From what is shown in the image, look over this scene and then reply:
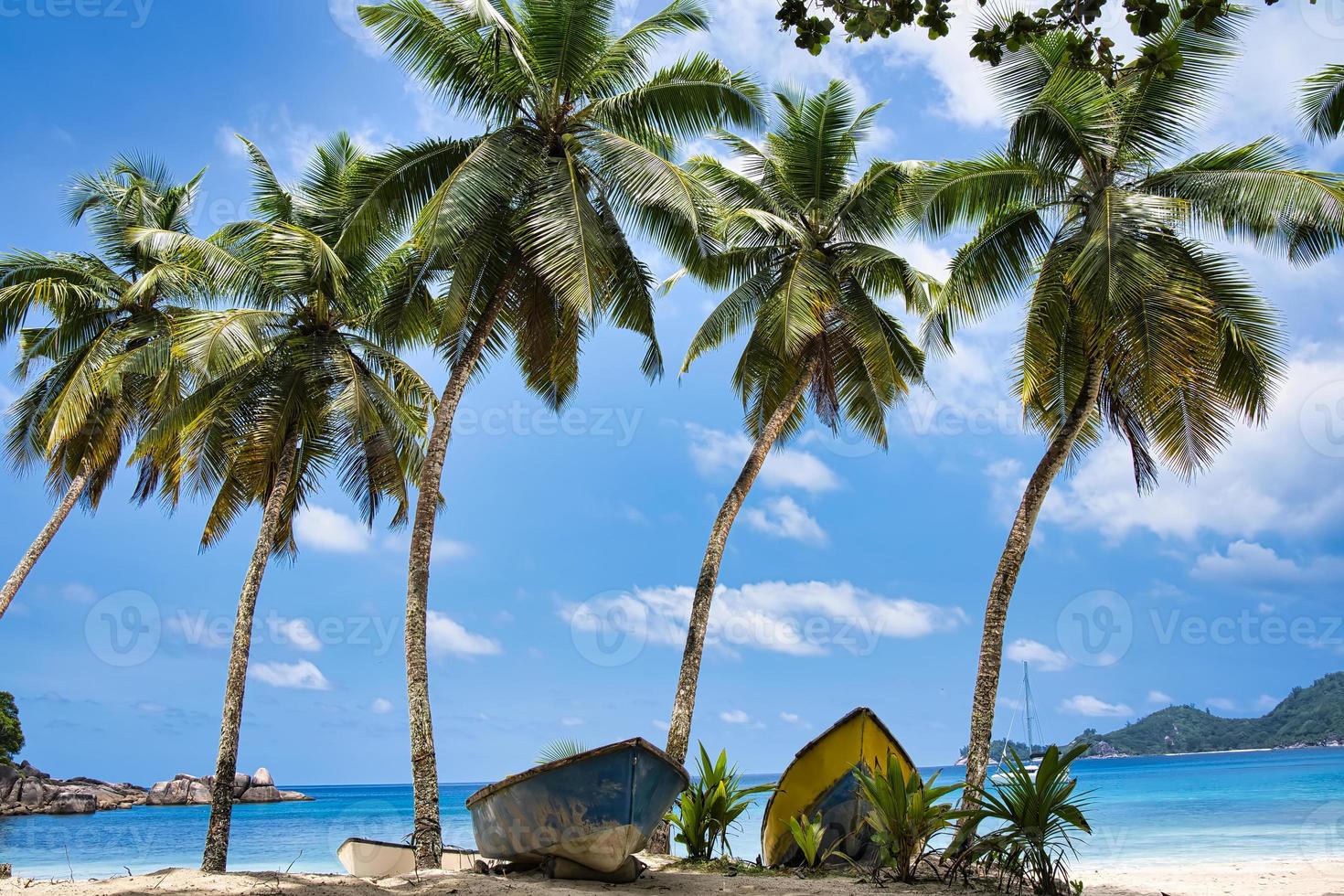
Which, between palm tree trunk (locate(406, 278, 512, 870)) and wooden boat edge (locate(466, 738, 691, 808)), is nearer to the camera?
wooden boat edge (locate(466, 738, 691, 808))

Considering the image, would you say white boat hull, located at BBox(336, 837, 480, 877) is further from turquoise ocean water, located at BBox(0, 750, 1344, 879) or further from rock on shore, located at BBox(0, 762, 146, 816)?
rock on shore, located at BBox(0, 762, 146, 816)

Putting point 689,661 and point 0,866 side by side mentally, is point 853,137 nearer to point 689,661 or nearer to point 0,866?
point 689,661

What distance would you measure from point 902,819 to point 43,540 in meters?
16.9

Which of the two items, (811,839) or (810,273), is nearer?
(811,839)

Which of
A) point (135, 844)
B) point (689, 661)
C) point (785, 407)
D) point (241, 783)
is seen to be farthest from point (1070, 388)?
point (241, 783)

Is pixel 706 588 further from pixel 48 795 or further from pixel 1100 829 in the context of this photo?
pixel 48 795

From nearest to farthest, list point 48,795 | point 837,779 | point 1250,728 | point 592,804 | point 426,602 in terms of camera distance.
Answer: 1. point 592,804
2. point 837,779
3. point 426,602
4. point 48,795
5. point 1250,728

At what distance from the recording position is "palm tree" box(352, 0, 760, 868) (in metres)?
12.8

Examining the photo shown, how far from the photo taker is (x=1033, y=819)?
8.63 metres

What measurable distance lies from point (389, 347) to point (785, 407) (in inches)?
263

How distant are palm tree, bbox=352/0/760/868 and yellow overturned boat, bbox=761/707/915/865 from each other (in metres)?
4.60

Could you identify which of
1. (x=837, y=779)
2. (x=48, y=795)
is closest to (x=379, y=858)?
(x=837, y=779)

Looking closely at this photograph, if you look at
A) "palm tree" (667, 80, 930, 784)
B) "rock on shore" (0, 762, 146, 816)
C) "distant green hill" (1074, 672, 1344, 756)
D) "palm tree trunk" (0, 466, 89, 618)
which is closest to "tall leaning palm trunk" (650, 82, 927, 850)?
"palm tree" (667, 80, 930, 784)


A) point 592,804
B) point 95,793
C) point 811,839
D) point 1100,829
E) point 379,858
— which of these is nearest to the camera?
point 592,804
